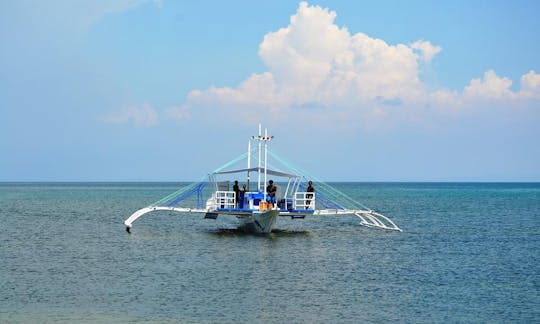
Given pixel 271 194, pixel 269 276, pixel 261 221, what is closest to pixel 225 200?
pixel 261 221

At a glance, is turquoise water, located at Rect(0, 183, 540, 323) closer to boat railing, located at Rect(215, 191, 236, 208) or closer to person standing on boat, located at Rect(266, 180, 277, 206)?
boat railing, located at Rect(215, 191, 236, 208)

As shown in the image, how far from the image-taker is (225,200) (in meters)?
43.5

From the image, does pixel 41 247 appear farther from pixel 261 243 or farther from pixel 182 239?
pixel 261 243

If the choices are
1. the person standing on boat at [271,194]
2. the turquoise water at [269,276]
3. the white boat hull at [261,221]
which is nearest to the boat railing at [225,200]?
the white boat hull at [261,221]

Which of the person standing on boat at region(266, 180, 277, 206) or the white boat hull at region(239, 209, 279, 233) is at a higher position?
the person standing on boat at region(266, 180, 277, 206)

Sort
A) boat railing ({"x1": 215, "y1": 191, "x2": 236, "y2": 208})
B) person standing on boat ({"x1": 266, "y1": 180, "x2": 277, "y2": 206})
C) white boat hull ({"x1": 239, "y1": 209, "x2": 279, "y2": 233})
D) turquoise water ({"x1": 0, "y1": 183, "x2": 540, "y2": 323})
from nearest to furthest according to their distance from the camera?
turquoise water ({"x1": 0, "y1": 183, "x2": 540, "y2": 323}) → white boat hull ({"x1": 239, "y1": 209, "x2": 279, "y2": 233}) → person standing on boat ({"x1": 266, "y1": 180, "x2": 277, "y2": 206}) → boat railing ({"x1": 215, "y1": 191, "x2": 236, "y2": 208})

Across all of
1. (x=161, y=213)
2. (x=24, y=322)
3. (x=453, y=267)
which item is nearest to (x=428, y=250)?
(x=453, y=267)

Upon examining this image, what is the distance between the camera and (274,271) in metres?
30.7

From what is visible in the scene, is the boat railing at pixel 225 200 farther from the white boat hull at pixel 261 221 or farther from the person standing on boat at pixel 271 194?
the person standing on boat at pixel 271 194

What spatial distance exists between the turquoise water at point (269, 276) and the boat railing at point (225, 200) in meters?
2.00

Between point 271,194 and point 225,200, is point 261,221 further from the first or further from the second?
point 225,200

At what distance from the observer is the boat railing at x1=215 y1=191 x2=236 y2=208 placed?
141 ft

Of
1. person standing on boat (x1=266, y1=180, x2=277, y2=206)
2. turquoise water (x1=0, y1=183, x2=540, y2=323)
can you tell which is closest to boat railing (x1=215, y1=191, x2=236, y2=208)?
turquoise water (x1=0, y1=183, x2=540, y2=323)

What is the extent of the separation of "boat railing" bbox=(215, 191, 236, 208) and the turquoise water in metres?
2.00
